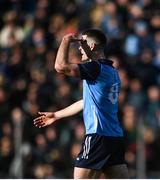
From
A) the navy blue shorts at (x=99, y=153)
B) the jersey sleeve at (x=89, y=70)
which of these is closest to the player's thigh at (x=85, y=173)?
the navy blue shorts at (x=99, y=153)

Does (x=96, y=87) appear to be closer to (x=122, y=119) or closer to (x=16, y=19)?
(x=122, y=119)

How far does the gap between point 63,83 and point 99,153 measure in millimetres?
6178

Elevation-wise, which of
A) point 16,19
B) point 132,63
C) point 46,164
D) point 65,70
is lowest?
point 46,164

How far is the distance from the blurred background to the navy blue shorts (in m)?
5.02

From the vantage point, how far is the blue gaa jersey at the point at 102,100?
8.01 metres

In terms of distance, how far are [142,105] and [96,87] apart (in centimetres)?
552

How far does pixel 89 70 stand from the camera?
25.8 ft

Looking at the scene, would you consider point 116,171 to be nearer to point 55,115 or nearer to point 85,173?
point 85,173

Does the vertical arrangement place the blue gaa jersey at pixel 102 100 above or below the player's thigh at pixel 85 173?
above

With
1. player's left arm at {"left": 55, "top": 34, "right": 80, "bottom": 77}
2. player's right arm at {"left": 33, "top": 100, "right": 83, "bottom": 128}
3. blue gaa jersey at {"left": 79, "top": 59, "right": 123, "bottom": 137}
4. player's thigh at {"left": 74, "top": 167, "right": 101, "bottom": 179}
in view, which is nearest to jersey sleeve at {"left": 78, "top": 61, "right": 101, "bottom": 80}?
blue gaa jersey at {"left": 79, "top": 59, "right": 123, "bottom": 137}

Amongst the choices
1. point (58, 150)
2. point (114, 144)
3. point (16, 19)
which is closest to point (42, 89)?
point (58, 150)

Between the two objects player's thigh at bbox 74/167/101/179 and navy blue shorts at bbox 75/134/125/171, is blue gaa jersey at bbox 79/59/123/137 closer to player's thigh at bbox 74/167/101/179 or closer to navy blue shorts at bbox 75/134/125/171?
navy blue shorts at bbox 75/134/125/171

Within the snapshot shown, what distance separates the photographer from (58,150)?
13.4 meters

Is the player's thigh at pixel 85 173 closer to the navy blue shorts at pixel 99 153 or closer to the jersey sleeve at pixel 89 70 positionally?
the navy blue shorts at pixel 99 153
